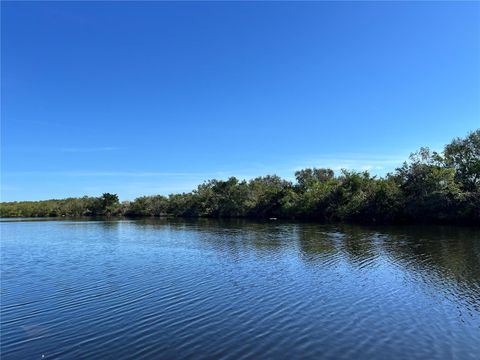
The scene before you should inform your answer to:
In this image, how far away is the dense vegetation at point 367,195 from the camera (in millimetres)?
61175

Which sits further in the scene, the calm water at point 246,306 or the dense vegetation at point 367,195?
the dense vegetation at point 367,195

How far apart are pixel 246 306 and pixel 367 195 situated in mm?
63758

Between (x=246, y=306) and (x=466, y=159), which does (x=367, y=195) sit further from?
(x=246, y=306)

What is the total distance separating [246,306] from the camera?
16.7 m

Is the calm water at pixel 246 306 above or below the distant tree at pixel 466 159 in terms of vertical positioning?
below

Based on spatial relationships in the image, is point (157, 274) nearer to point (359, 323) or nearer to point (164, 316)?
point (164, 316)

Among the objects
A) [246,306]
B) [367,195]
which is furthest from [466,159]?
[246,306]

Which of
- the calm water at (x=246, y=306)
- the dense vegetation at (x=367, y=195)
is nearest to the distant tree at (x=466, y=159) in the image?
the dense vegetation at (x=367, y=195)

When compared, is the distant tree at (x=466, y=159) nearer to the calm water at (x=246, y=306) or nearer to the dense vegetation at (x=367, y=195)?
the dense vegetation at (x=367, y=195)

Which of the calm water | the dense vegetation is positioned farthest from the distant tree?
the calm water

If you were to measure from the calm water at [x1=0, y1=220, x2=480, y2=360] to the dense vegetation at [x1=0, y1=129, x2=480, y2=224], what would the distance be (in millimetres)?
32670

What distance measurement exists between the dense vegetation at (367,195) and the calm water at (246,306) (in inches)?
1286

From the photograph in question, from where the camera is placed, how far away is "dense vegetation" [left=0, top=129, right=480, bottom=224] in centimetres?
6117

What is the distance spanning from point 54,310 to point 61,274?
9.09 metres
